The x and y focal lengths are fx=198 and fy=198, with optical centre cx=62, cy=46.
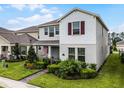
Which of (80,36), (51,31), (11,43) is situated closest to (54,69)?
(80,36)

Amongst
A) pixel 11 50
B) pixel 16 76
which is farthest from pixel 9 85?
pixel 11 50

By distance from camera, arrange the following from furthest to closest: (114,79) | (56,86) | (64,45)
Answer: (64,45) < (114,79) < (56,86)

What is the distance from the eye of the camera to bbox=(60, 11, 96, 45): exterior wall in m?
19.9

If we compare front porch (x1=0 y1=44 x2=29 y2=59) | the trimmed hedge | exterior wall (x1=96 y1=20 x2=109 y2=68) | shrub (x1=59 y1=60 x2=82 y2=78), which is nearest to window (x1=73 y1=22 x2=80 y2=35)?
exterior wall (x1=96 y1=20 x2=109 y2=68)

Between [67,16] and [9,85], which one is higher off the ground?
[67,16]

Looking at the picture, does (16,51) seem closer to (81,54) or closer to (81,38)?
(81,54)

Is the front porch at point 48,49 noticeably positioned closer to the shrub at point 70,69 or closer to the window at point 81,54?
the window at point 81,54

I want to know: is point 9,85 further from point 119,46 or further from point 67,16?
point 119,46

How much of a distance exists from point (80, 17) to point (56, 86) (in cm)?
839

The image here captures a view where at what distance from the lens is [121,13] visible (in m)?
29.6

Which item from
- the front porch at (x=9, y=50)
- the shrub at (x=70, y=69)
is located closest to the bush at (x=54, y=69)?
the shrub at (x=70, y=69)

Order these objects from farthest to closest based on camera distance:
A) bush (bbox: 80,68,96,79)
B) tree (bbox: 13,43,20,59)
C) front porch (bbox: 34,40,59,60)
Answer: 1. tree (bbox: 13,43,20,59)
2. front porch (bbox: 34,40,59,60)
3. bush (bbox: 80,68,96,79)

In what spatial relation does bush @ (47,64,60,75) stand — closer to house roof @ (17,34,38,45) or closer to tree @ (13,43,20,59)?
tree @ (13,43,20,59)

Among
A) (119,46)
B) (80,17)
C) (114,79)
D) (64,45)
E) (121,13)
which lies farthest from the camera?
(119,46)
